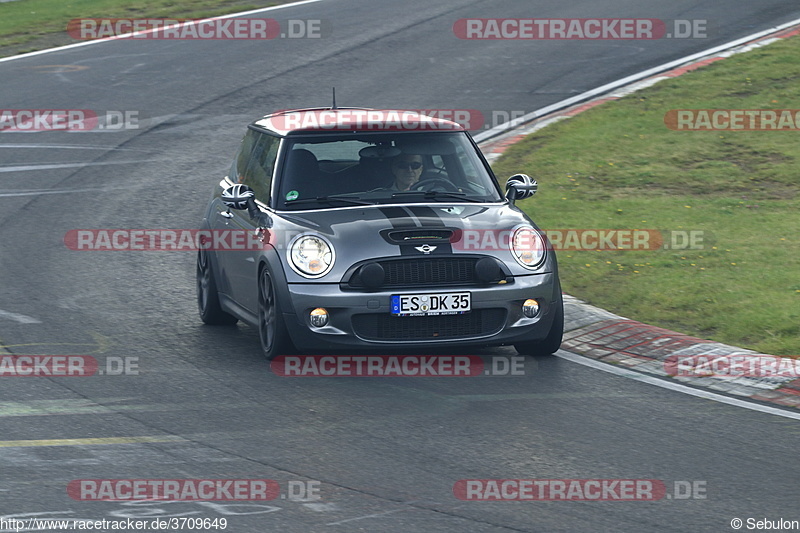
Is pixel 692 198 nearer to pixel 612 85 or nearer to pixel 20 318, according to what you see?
pixel 612 85

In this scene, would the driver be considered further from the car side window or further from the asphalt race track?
the asphalt race track

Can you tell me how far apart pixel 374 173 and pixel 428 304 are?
143 centimetres

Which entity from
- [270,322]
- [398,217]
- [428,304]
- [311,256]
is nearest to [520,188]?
[398,217]

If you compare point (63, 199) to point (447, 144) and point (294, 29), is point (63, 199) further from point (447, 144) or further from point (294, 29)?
point (294, 29)

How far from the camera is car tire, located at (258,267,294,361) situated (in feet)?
29.6

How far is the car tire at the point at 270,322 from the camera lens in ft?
29.6


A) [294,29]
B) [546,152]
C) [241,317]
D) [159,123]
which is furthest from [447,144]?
[294,29]

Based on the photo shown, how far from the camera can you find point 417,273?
881 cm

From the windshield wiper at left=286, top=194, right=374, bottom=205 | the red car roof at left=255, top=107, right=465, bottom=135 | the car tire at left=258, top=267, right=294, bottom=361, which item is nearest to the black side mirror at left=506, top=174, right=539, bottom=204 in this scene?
the red car roof at left=255, top=107, right=465, bottom=135

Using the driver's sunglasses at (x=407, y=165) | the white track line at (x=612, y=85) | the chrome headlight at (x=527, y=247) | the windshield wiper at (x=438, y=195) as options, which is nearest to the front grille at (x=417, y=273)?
the chrome headlight at (x=527, y=247)

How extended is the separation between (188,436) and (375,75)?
15.2 meters

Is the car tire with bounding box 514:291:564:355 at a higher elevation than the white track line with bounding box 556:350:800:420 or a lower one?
higher

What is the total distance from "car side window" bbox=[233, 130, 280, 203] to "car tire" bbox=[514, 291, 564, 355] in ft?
7.21

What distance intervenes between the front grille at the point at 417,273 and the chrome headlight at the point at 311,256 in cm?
22
